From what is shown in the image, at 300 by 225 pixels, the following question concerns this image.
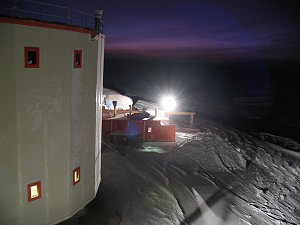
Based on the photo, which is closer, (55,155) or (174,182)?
(55,155)

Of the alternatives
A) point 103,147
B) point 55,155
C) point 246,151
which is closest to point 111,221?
point 55,155

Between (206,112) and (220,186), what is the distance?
31366 millimetres

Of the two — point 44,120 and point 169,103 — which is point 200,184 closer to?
point 44,120

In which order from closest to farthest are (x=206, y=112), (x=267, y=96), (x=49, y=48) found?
(x=49, y=48) < (x=206, y=112) < (x=267, y=96)

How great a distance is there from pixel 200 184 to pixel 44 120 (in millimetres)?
11949

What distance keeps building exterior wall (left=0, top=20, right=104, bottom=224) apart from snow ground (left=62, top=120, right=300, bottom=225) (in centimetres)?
274

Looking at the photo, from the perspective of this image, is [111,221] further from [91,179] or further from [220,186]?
[220,186]

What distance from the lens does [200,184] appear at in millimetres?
19188

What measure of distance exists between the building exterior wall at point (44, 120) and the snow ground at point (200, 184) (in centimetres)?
274

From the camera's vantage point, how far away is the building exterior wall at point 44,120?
420 inches

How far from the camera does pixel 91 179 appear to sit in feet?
50.4

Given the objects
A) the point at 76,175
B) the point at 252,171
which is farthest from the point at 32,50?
the point at 252,171

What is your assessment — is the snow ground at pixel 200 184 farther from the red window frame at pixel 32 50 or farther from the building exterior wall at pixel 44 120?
the red window frame at pixel 32 50

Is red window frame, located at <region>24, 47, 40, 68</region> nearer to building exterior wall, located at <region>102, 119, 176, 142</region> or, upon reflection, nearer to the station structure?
the station structure
